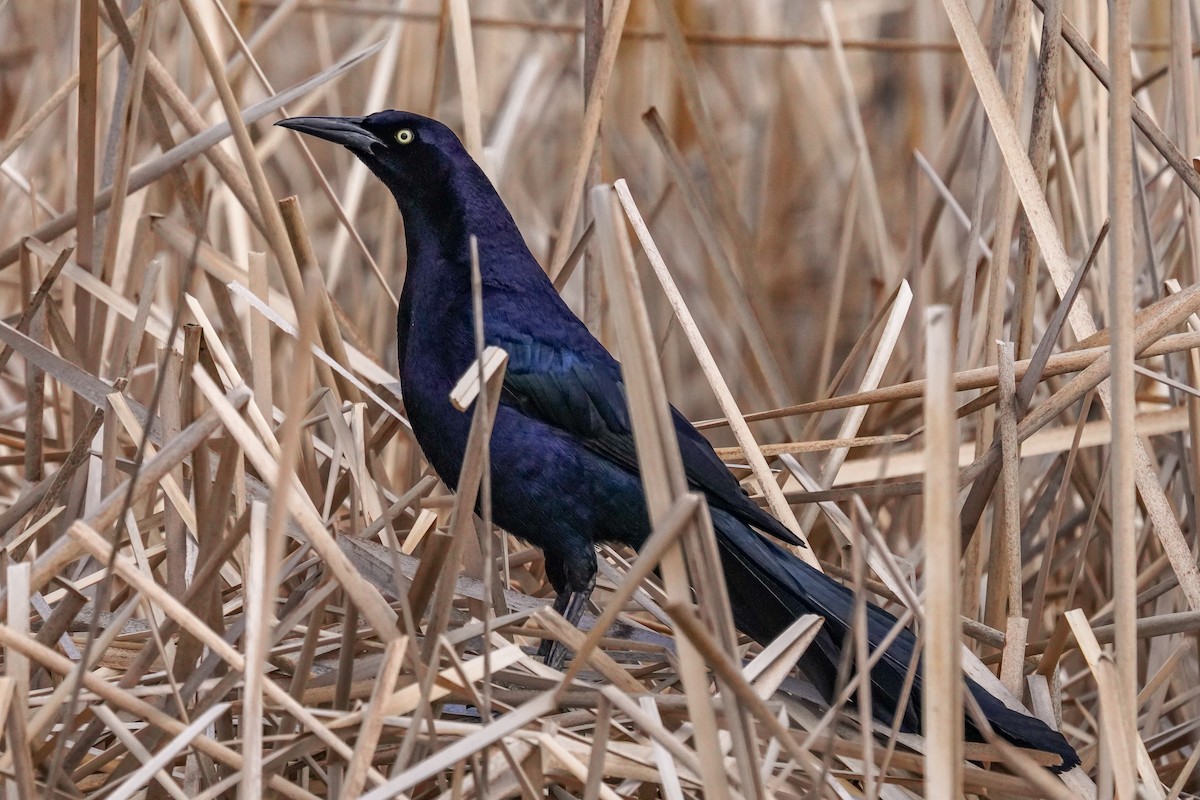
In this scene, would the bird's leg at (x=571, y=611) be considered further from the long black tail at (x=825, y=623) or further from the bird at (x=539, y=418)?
the long black tail at (x=825, y=623)

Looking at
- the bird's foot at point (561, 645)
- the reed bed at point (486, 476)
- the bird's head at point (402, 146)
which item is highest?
→ the bird's head at point (402, 146)

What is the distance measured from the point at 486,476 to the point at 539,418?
0.72 meters

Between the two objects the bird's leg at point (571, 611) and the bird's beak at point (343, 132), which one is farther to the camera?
the bird's beak at point (343, 132)

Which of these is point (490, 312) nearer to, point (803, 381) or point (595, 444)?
point (595, 444)

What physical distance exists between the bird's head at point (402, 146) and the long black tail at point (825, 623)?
2.66ft

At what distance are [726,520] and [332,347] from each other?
32.7 inches

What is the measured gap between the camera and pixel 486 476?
4.60 feet

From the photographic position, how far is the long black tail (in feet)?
5.39

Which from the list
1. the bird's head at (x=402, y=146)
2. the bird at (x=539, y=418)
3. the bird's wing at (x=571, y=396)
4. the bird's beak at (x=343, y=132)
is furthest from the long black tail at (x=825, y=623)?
the bird's beak at (x=343, y=132)

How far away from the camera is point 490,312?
2.16 metres

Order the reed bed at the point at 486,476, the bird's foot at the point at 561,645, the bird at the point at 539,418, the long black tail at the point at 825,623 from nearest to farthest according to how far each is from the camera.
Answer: the reed bed at the point at 486,476 → the long black tail at the point at 825,623 → the bird at the point at 539,418 → the bird's foot at the point at 561,645

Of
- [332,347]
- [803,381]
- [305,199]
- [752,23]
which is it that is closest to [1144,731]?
[332,347]

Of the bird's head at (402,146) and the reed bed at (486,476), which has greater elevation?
the bird's head at (402,146)

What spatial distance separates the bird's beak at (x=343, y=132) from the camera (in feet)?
7.38
